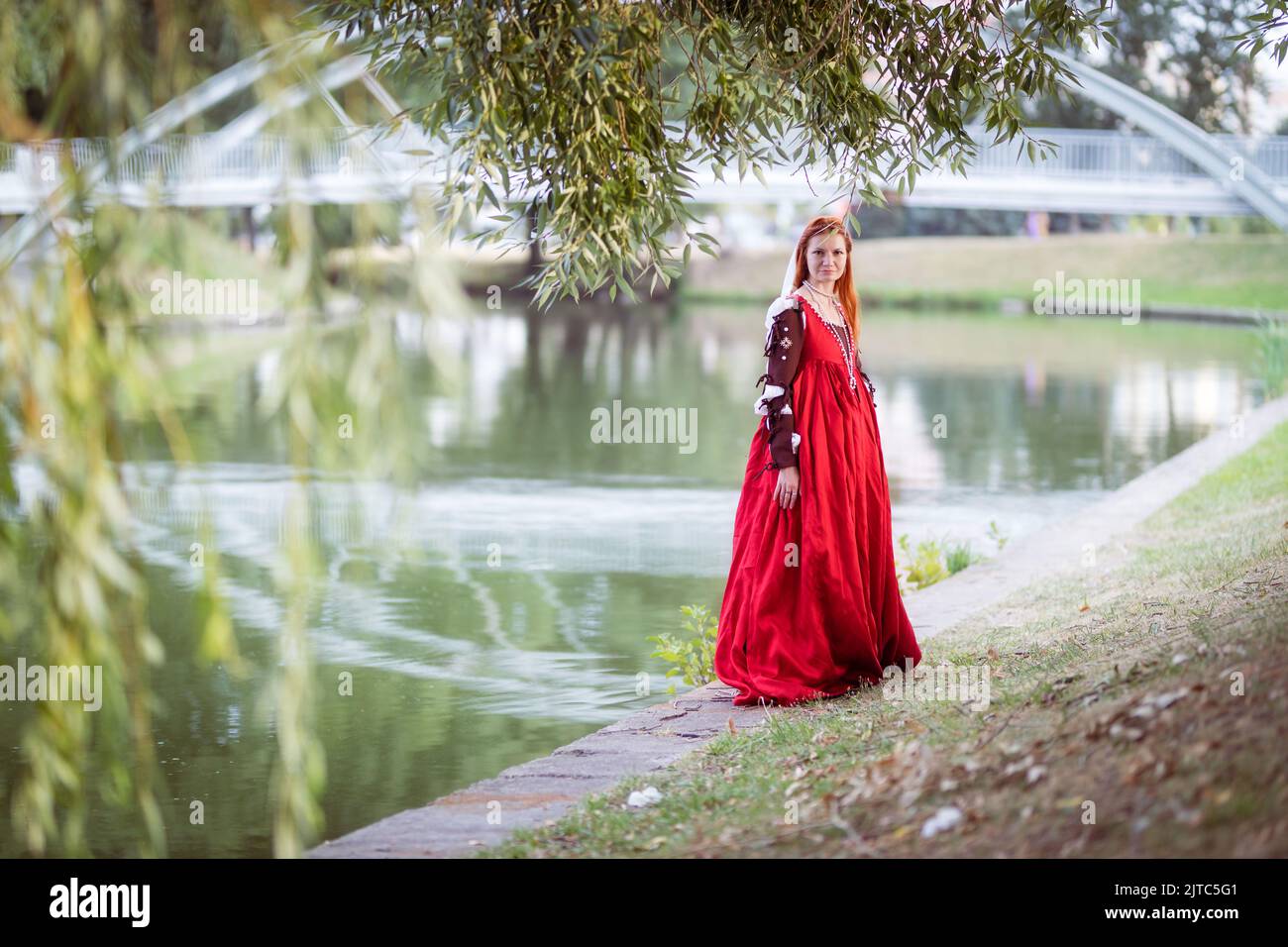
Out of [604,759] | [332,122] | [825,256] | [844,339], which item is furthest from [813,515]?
[332,122]

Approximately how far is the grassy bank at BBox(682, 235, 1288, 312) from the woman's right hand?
119 feet

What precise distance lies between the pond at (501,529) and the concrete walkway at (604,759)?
677 mm

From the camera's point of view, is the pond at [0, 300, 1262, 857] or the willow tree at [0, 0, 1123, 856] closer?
the willow tree at [0, 0, 1123, 856]

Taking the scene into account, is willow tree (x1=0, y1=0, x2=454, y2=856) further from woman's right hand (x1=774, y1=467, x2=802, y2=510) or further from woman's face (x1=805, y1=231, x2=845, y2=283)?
woman's face (x1=805, y1=231, x2=845, y2=283)

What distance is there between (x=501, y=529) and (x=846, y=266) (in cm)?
625

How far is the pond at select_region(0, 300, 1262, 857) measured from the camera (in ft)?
21.5

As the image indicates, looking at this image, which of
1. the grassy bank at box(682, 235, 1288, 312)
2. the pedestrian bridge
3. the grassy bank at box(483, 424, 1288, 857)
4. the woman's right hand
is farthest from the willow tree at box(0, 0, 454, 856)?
the grassy bank at box(682, 235, 1288, 312)

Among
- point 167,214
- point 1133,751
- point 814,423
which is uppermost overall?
point 167,214

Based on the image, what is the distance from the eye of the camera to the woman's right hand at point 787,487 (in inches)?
234

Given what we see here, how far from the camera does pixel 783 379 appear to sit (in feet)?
19.6
